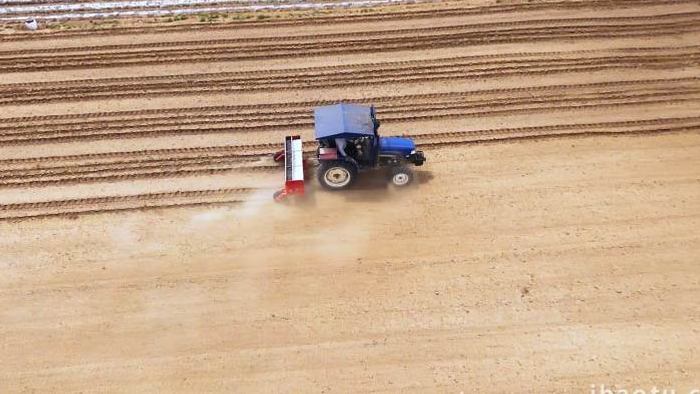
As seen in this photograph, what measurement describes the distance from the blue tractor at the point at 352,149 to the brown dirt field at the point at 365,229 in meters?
0.40

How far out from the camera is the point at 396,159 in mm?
9398

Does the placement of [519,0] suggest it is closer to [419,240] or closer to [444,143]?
[444,143]

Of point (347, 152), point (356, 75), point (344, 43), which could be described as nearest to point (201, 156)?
point (347, 152)

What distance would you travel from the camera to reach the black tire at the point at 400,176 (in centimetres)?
941

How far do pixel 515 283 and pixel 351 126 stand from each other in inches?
134

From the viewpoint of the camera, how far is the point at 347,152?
902cm

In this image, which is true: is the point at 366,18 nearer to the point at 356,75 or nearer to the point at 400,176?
the point at 356,75

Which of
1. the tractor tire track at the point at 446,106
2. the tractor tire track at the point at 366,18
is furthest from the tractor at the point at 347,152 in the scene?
the tractor tire track at the point at 366,18

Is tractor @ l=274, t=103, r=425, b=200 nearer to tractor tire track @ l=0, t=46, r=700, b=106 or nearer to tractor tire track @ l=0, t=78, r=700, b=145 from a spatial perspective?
tractor tire track @ l=0, t=78, r=700, b=145

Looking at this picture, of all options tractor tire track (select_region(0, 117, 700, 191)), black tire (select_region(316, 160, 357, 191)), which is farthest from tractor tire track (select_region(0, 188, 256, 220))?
black tire (select_region(316, 160, 357, 191))

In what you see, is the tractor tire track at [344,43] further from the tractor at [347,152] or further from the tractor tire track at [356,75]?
the tractor at [347,152]

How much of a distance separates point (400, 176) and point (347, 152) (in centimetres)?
103

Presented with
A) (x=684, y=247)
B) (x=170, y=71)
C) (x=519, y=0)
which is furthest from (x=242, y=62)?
(x=684, y=247)

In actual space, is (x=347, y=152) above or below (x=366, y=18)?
below
